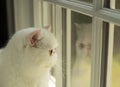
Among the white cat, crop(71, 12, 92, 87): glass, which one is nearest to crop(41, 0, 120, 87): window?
crop(71, 12, 92, 87): glass

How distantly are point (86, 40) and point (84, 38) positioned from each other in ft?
0.09

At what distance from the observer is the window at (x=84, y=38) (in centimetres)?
105

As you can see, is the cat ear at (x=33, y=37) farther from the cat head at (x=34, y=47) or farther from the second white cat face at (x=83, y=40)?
the second white cat face at (x=83, y=40)

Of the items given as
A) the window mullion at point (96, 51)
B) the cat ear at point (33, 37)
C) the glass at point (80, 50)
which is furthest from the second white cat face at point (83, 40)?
the cat ear at point (33, 37)

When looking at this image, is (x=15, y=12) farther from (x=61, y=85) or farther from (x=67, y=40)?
(x=61, y=85)

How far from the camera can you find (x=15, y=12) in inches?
70.3

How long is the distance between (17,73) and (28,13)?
0.71 metres

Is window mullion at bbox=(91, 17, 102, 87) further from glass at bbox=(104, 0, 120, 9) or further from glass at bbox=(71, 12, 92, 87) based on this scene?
glass at bbox=(71, 12, 92, 87)

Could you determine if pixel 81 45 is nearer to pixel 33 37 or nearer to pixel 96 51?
pixel 96 51

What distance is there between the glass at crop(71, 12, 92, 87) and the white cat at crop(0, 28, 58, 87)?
0.84 ft

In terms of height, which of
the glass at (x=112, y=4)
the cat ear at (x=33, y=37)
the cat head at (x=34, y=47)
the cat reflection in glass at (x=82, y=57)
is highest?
the glass at (x=112, y=4)

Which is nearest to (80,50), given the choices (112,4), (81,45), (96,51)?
(81,45)

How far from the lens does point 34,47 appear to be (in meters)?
1.05

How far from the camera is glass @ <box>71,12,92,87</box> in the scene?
1315 mm
